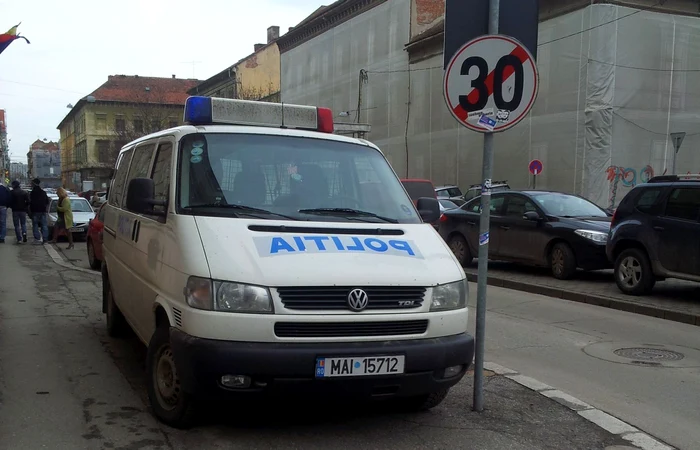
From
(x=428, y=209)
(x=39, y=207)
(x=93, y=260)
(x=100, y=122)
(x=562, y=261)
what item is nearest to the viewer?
(x=428, y=209)

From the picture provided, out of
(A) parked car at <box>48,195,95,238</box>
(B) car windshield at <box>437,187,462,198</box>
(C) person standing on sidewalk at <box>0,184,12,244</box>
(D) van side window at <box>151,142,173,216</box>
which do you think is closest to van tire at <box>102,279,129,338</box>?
(D) van side window at <box>151,142,173,216</box>

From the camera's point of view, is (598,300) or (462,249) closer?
(598,300)

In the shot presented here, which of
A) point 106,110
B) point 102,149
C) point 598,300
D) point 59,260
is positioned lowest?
point 59,260

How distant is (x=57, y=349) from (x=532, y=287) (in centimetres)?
755

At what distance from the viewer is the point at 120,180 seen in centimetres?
677

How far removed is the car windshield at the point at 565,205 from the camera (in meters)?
12.0

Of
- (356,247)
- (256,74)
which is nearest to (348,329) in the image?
(356,247)

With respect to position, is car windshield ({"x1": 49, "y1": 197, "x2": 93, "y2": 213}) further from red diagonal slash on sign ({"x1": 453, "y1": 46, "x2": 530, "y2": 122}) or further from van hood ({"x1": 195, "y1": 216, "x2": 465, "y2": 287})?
red diagonal slash on sign ({"x1": 453, "y1": 46, "x2": 530, "y2": 122})

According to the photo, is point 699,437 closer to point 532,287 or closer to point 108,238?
point 108,238

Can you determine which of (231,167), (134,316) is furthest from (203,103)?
(134,316)

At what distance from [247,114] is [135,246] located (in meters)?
1.42

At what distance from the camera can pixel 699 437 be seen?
4449 mm

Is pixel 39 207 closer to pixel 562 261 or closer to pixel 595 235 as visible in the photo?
pixel 562 261

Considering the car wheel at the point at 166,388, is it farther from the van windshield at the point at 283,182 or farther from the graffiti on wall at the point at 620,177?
the graffiti on wall at the point at 620,177
